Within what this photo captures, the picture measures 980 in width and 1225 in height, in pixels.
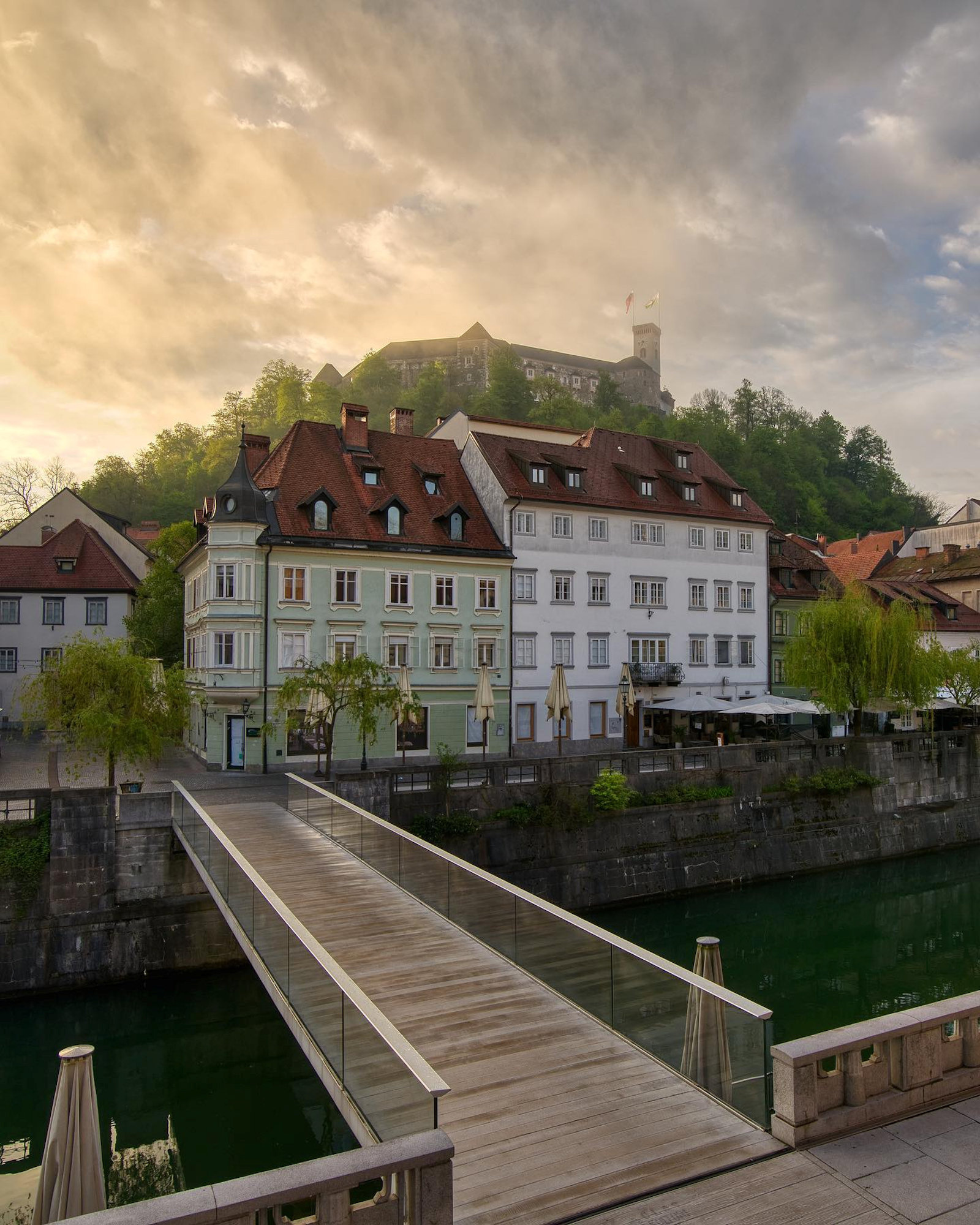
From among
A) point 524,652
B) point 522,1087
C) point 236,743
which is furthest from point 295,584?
point 522,1087

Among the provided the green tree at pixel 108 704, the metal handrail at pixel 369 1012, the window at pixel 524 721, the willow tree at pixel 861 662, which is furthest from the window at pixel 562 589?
the metal handrail at pixel 369 1012

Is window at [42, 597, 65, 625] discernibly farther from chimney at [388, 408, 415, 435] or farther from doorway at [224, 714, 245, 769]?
chimney at [388, 408, 415, 435]

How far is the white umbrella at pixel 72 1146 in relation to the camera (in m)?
7.95

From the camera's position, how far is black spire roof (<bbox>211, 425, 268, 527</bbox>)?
3086 centimetres

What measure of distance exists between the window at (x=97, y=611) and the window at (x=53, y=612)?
105 cm

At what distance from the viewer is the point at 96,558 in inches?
1823

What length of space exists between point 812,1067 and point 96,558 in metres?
45.5

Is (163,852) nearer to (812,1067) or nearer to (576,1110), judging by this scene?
(576,1110)

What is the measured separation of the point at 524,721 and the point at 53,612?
80.6 feet

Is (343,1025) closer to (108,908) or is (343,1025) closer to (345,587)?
(108,908)

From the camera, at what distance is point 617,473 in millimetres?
41406

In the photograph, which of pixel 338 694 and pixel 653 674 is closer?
pixel 338 694

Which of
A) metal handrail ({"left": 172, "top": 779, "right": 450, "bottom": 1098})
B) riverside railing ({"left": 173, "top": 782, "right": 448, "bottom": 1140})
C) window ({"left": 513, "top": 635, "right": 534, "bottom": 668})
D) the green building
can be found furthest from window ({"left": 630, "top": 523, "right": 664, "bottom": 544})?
metal handrail ({"left": 172, "top": 779, "right": 450, "bottom": 1098})

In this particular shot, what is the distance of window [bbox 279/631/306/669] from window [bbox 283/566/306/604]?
1.19m
